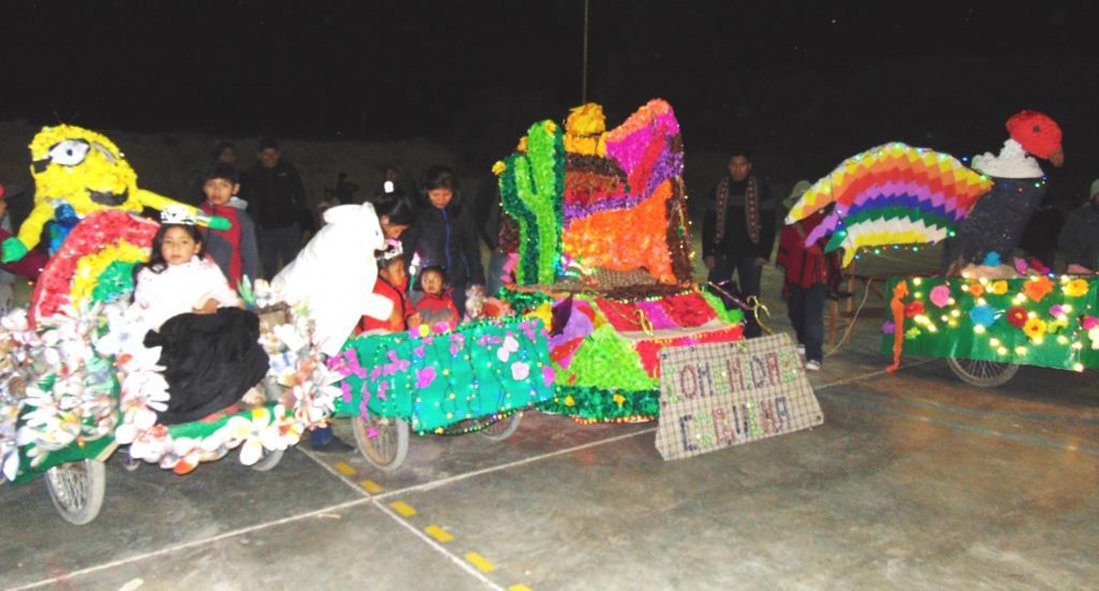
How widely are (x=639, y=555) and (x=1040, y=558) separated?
1.83m

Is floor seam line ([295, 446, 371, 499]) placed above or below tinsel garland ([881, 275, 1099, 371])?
below

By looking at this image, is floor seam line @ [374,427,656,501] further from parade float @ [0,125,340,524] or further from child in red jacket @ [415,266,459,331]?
child in red jacket @ [415,266,459,331]

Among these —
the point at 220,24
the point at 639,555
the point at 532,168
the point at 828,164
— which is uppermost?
the point at 220,24

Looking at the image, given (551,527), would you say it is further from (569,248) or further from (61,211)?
(61,211)

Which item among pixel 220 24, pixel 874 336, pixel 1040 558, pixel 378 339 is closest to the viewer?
pixel 1040 558

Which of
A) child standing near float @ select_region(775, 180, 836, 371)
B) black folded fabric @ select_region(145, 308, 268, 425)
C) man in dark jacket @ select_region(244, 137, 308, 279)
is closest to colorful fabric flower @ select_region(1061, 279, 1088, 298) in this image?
child standing near float @ select_region(775, 180, 836, 371)

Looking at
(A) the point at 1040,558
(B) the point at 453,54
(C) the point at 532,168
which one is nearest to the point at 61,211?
(C) the point at 532,168

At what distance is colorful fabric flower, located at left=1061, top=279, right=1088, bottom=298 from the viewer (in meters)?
6.68

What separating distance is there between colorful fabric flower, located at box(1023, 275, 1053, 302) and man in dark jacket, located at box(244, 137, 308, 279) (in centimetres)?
641

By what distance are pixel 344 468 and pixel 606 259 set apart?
2.46m

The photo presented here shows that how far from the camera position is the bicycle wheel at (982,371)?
731 cm

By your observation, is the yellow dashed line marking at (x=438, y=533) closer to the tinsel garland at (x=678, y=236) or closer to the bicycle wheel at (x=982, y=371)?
the tinsel garland at (x=678, y=236)

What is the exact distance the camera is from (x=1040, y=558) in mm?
4207

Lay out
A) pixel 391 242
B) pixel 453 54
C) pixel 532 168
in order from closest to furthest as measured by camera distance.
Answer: pixel 391 242, pixel 532 168, pixel 453 54
